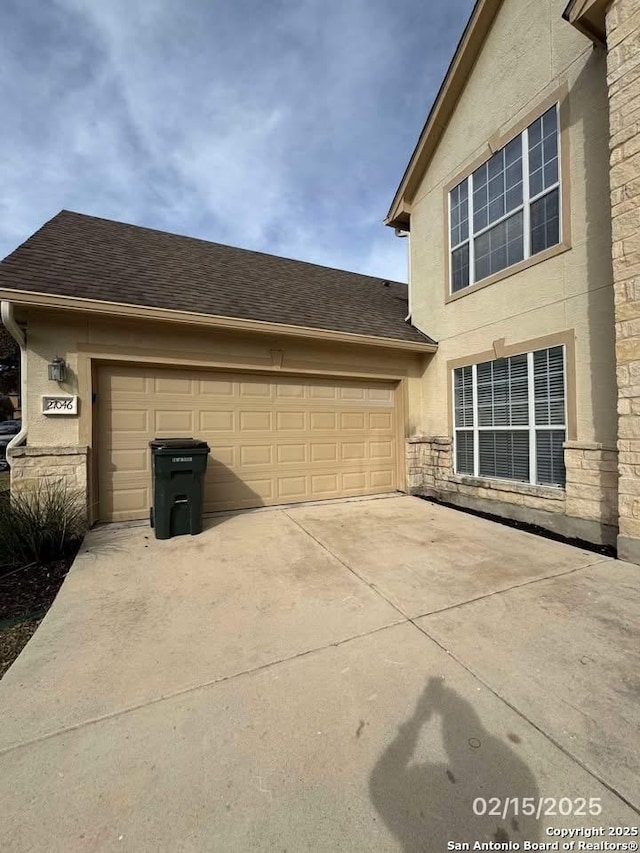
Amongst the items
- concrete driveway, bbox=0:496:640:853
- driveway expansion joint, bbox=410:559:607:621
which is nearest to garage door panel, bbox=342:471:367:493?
concrete driveway, bbox=0:496:640:853

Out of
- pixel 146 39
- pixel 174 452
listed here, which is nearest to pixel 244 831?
pixel 174 452

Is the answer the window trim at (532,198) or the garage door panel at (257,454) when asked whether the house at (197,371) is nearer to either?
the garage door panel at (257,454)

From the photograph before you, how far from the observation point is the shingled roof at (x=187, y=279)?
5.29 m

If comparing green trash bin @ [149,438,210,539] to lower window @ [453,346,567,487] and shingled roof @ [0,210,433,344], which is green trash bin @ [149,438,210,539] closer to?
shingled roof @ [0,210,433,344]

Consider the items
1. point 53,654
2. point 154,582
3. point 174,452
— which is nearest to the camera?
point 53,654

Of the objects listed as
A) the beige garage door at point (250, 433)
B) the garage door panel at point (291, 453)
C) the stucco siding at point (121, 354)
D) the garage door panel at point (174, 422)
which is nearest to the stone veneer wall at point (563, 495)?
the beige garage door at point (250, 433)

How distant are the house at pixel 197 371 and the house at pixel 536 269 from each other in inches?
46.6

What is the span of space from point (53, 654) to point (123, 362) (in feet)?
13.4

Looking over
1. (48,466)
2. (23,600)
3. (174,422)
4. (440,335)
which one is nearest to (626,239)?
(440,335)

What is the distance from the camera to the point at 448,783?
5.00ft

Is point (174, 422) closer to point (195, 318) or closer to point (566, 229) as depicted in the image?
point (195, 318)

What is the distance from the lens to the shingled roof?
529cm

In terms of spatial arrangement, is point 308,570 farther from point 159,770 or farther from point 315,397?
point 315,397

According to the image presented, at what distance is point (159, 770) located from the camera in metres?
1.61
